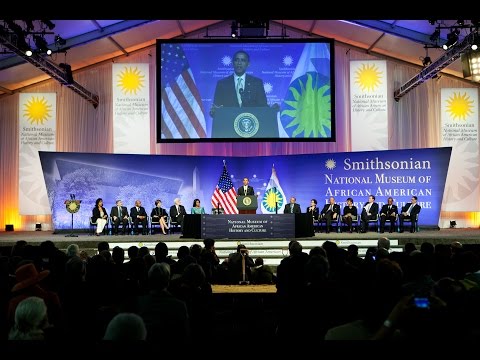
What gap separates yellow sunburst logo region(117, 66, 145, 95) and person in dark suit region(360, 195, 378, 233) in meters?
6.94

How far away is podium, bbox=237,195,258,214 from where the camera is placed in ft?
36.7

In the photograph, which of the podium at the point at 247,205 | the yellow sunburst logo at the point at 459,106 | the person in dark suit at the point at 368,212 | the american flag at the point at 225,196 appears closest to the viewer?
the podium at the point at 247,205

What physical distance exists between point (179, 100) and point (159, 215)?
272 cm

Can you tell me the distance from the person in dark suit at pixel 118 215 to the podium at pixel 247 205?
3149 millimetres

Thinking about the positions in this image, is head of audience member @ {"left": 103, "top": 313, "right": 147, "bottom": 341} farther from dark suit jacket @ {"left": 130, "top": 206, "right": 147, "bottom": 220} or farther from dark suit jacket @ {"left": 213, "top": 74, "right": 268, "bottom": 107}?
dark suit jacket @ {"left": 130, "top": 206, "right": 147, "bottom": 220}

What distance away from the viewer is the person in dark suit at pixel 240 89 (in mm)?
12719

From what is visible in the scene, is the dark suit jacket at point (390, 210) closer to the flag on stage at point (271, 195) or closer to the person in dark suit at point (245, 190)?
the flag on stage at point (271, 195)

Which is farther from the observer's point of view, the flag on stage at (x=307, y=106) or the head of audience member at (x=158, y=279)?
the flag on stage at (x=307, y=106)

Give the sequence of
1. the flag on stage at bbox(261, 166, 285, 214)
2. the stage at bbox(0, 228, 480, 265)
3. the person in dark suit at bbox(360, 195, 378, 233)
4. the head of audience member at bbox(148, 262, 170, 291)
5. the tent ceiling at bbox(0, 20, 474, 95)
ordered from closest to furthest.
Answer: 1. the head of audience member at bbox(148, 262, 170, 291)
2. the stage at bbox(0, 228, 480, 265)
3. the person in dark suit at bbox(360, 195, 378, 233)
4. the tent ceiling at bbox(0, 20, 474, 95)
5. the flag on stage at bbox(261, 166, 285, 214)

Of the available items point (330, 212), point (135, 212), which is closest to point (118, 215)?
point (135, 212)

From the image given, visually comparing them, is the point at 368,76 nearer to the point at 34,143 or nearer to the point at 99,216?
the point at 99,216

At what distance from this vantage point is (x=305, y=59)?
12766mm

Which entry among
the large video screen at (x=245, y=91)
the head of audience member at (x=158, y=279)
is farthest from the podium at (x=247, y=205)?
the head of audience member at (x=158, y=279)

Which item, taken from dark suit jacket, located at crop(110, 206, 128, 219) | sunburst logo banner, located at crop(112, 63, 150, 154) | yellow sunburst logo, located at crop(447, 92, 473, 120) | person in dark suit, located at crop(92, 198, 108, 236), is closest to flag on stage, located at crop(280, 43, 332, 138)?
dark suit jacket, located at crop(110, 206, 128, 219)
